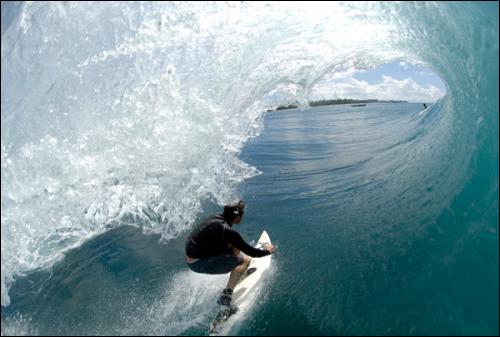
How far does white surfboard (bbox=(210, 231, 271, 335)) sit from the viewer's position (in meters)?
4.95

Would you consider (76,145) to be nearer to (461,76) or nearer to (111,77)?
(111,77)

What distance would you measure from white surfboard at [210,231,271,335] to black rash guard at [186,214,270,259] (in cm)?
77

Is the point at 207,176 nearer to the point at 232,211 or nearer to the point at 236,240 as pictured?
the point at 232,211

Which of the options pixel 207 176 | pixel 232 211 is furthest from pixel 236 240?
pixel 207 176

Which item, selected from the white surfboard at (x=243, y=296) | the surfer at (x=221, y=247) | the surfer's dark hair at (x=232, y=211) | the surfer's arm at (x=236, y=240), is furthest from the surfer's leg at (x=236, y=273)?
the surfer's dark hair at (x=232, y=211)

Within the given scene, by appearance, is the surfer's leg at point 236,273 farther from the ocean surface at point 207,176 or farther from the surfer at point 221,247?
the ocean surface at point 207,176

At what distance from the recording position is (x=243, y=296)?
18.3ft

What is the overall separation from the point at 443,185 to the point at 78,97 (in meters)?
7.81

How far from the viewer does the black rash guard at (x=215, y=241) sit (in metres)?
5.17

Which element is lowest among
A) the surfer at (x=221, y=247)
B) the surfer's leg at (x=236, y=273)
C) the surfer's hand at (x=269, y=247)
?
the surfer's leg at (x=236, y=273)

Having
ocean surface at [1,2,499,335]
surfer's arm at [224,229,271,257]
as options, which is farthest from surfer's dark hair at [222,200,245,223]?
ocean surface at [1,2,499,335]

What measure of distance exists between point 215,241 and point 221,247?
16 cm

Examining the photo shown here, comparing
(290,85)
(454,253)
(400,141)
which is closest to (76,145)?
(290,85)

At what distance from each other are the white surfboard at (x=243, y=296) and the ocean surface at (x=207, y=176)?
172 millimetres
